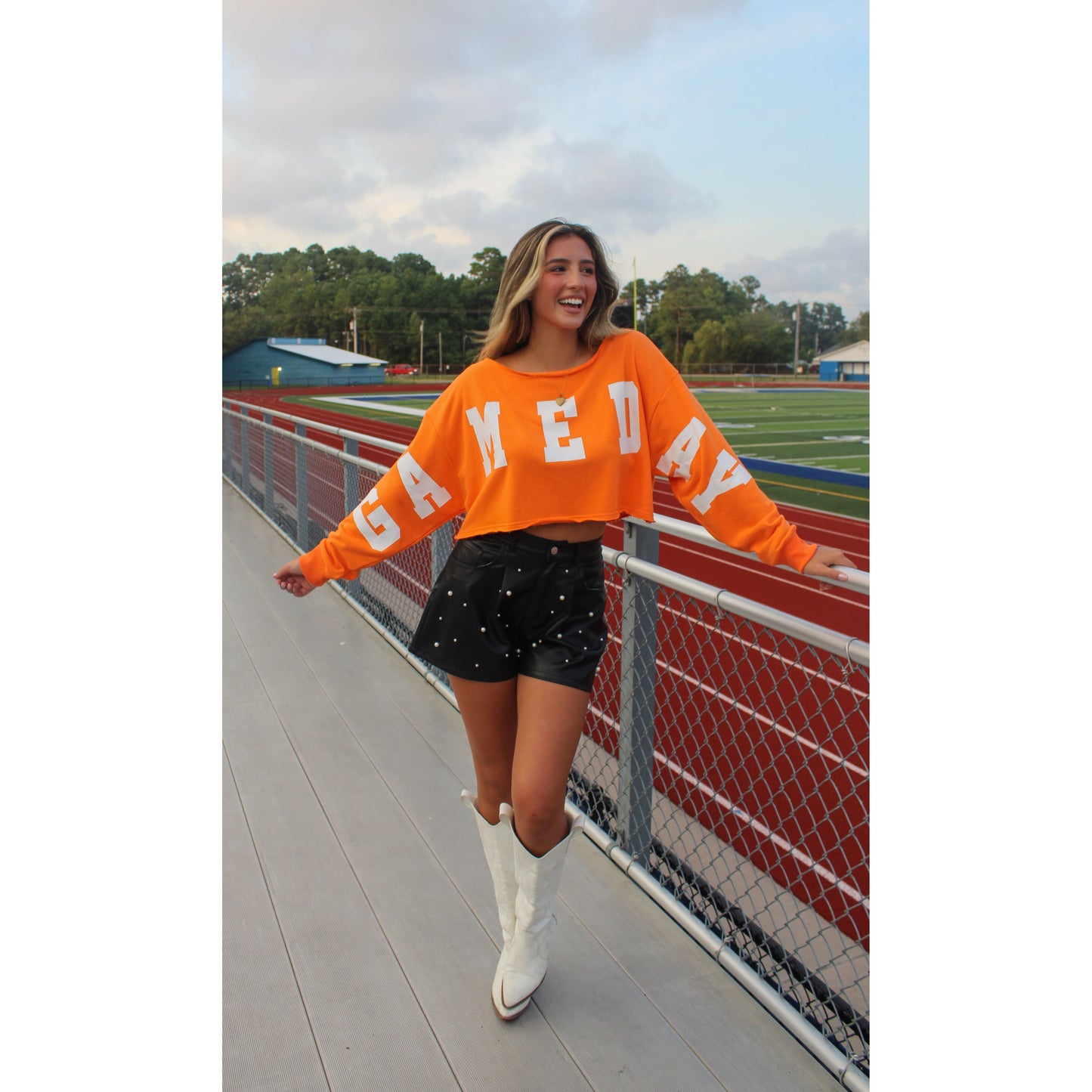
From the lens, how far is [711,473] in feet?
5.85

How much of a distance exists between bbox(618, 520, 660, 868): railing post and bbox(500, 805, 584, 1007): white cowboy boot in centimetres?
49

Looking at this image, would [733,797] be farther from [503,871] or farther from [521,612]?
[521,612]

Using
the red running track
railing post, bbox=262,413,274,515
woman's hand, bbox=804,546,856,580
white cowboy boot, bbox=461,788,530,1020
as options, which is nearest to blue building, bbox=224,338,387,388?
the red running track

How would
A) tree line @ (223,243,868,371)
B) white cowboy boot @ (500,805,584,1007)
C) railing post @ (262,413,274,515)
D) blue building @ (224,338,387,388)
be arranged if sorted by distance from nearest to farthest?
white cowboy boot @ (500,805,584,1007)
railing post @ (262,413,274,515)
blue building @ (224,338,387,388)
tree line @ (223,243,868,371)

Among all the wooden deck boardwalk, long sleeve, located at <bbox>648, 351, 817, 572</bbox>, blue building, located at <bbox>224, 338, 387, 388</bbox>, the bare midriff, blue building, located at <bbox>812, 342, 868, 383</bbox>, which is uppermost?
blue building, located at <bbox>812, 342, 868, 383</bbox>

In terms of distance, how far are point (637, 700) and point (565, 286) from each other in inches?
42.9

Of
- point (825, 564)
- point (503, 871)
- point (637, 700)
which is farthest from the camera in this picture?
point (637, 700)

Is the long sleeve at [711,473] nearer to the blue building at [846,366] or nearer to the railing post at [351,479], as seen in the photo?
the railing post at [351,479]

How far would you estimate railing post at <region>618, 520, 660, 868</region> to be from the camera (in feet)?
7.62

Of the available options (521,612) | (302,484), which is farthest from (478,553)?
(302,484)

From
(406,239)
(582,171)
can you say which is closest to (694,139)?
(582,171)

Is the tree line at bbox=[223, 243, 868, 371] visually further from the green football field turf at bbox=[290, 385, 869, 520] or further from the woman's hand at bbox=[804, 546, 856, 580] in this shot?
the woman's hand at bbox=[804, 546, 856, 580]
